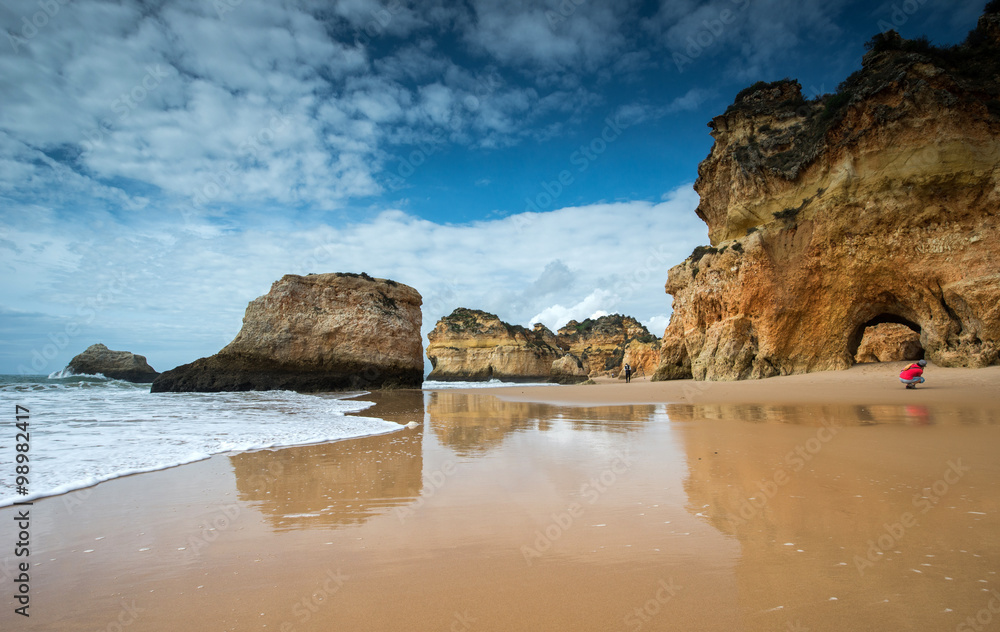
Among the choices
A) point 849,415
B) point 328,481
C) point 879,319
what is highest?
point 879,319

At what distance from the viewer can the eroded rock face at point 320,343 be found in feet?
69.9

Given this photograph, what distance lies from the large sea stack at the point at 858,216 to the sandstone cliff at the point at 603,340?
128 feet

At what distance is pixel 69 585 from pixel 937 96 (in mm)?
19405

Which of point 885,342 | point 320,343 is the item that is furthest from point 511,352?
point 885,342

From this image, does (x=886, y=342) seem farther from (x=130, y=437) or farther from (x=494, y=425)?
(x=130, y=437)

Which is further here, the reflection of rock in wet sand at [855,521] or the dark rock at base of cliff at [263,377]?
the dark rock at base of cliff at [263,377]

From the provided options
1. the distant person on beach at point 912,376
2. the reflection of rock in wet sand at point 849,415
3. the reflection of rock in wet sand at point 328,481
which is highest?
the distant person on beach at point 912,376

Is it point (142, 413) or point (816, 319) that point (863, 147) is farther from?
point (142, 413)

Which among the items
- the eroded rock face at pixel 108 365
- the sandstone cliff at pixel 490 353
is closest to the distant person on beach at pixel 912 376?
the sandstone cliff at pixel 490 353

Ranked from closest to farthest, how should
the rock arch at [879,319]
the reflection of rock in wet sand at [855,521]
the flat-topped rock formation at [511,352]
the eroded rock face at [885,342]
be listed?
the reflection of rock in wet sand at [855,521]
the rock arch at [879,319]
the eroded rock face at [885,342]
the flat-topped rock formation at [511,352]

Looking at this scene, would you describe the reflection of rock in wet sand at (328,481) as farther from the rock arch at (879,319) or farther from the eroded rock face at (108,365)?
the eroded rock face at (108,365)

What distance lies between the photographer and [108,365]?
40.1m

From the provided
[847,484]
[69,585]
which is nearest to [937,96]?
[847,484]

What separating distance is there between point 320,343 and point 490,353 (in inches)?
1218
